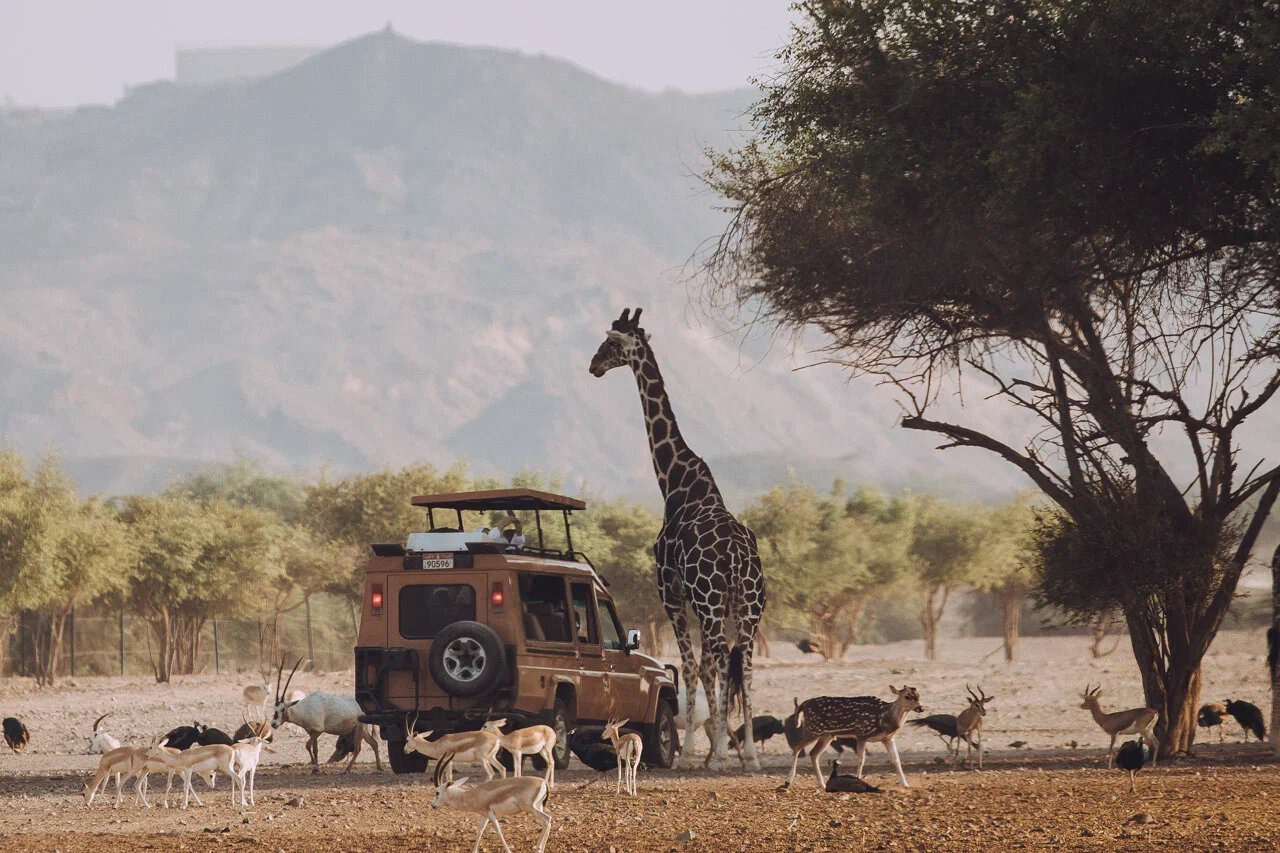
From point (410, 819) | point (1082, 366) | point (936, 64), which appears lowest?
point (410, 819)

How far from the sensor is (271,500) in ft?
436

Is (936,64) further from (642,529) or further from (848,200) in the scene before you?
(642,529)

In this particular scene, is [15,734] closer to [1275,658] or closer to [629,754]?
[629,754]

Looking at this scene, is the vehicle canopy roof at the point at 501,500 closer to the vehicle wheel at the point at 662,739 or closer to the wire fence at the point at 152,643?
the vehicle wheel at the point at 662,739

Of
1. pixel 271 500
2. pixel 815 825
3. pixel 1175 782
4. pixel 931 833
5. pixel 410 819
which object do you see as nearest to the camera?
pixel 931 833

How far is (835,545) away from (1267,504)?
5015 centimetres

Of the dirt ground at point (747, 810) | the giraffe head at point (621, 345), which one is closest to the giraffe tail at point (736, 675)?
the dirt ground at point (747, 810)

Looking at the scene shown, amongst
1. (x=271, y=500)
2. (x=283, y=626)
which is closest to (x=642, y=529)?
(x=283, y=626)

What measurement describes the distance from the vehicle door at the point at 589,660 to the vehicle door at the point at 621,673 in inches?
4.5

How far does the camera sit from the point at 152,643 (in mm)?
78000

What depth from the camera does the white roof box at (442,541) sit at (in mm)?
17953

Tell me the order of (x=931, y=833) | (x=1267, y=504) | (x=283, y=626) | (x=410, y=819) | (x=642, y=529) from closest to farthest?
1. (x=931, y=833)
2. (x=410, y=819)
3. (x=1267, y=504)
4. (x=642, y=529)
5. (x=283, y=626)

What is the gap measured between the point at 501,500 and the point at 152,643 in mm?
63966

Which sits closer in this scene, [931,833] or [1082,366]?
[931,833]
